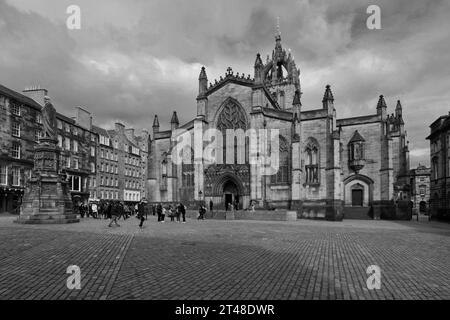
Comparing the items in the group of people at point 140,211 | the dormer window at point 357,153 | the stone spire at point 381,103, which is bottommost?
the group of people at point 140,211

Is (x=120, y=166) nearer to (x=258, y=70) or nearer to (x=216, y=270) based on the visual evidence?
(x=258, y=70)

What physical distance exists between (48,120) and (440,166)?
4163 cm

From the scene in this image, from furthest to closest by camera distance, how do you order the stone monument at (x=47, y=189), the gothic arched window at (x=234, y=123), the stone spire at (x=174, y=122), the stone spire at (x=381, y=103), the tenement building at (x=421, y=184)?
the tenement building at (x=421, y=184) → the stone spire at (x=174, y=122) → the gothic arched window at (x=234, y=123) → the stone spire at (x=381, y=103) → the stone monument at (x=47, y=189)

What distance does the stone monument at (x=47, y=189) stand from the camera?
797 inches

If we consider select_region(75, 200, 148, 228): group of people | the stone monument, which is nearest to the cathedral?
select_region(75, 200, 148, 228): group of people

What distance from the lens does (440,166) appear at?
3869 centimetres

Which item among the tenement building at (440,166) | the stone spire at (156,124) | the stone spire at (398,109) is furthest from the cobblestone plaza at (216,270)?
the stone spire at (398,109)

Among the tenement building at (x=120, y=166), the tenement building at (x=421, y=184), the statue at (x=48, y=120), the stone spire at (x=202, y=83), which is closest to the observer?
the statue at (x=48, y=120)

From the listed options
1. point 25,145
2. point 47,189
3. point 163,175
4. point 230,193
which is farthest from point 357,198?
point 25,145

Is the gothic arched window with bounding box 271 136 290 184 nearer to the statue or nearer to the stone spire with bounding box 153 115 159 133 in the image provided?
the stone spire with bounding box 153 115 159 133

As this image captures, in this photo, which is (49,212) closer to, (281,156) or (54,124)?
(54,124)

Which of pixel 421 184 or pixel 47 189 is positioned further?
pixel 421 184

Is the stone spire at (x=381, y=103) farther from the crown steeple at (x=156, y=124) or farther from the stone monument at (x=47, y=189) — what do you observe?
the stone monument at (x=47, y=189)
